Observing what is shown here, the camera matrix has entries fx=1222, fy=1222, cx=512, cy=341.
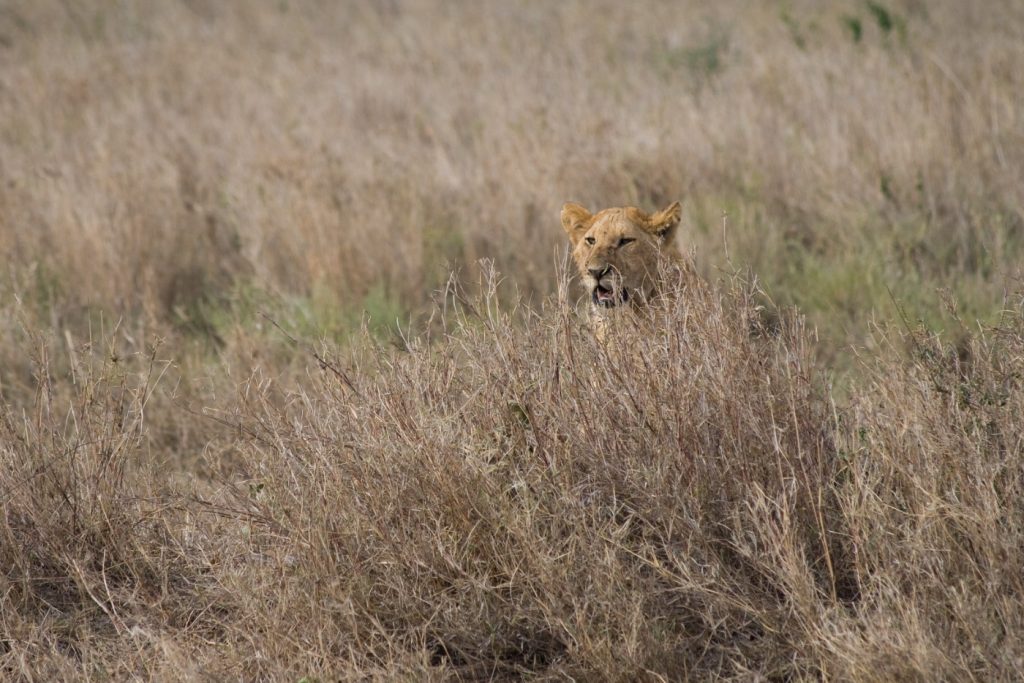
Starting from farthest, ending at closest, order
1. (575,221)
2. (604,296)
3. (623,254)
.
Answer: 1. (575,221)
2. (623,254)
3. (604,296)

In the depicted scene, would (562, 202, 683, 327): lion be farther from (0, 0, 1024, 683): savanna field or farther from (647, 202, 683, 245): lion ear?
(0, 0, 1024, 683): savanna field

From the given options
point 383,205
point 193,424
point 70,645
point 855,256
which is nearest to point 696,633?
point 70,645

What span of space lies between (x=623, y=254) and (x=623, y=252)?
0.01 m

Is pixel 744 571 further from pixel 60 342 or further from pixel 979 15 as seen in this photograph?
pixel 979 15

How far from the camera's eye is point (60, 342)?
6.41m

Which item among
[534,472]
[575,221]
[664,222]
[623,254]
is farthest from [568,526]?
[575,221]

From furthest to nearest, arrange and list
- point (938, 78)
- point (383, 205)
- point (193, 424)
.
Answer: point (938, 78) → point (383, 205) → point (193, 424)

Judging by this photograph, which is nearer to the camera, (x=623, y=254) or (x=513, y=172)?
(x=623, y=254)

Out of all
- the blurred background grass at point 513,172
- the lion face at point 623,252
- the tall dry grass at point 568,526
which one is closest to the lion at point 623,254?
the lion face at point 623,252

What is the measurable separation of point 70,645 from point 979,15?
1117 centimetres

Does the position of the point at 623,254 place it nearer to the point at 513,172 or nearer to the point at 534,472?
the point at 534,472

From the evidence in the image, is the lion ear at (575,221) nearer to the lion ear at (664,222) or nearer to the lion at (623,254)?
the lion at (623,254)

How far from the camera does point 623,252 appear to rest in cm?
477

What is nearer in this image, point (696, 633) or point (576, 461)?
point (696, 633)
